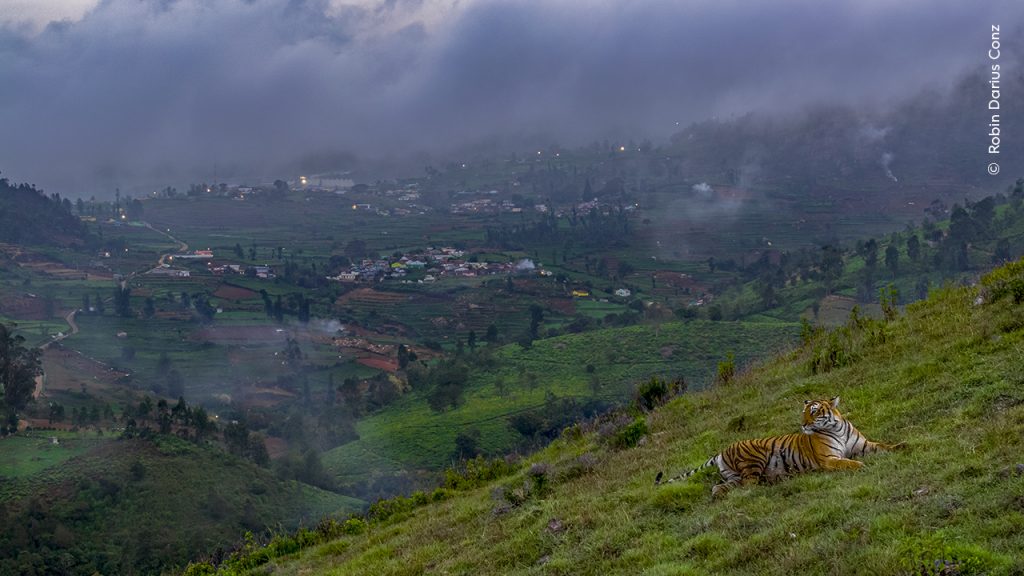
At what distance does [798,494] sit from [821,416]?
3.33 ft

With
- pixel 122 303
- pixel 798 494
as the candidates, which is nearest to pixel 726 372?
pixel 798 494

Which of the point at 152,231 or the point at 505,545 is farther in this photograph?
the point at 152,231


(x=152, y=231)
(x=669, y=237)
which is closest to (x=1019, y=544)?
(x=669, y=237)

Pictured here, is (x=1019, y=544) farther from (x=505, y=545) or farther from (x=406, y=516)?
(x=406, y=516)

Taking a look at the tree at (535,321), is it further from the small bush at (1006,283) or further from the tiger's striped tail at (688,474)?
the tiger's striped tail at (688,474)

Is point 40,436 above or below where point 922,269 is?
below

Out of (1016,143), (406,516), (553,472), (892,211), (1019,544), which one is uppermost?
(1016,143)

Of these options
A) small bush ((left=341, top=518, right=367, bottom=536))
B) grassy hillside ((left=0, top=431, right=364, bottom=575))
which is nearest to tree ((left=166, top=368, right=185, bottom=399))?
grassy hillside ((left=0, top=431, right=364, bottom=575))

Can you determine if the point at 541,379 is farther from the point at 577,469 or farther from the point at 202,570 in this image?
the point at 577,469

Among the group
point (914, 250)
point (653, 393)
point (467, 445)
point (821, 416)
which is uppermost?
point (914, 250)

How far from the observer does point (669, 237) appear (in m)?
156

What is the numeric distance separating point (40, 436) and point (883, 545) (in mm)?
61169

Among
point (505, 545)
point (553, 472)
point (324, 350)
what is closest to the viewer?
point (505, 545)

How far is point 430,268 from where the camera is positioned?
457 feet
